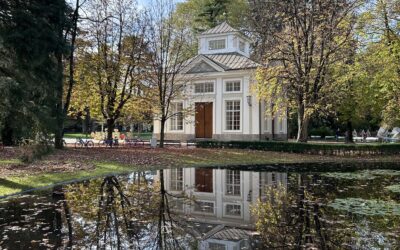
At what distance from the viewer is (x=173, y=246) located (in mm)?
6059

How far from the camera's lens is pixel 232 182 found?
13703 mm

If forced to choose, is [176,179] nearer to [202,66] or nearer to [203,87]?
[203,87]

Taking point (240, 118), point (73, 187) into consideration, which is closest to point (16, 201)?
point (73, 187)

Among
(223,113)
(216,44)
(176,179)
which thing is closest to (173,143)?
(223,113)

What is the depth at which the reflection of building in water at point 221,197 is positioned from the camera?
6.70 meters

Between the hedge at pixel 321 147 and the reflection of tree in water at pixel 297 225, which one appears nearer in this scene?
the reflection of tree in water at pixel 297 225

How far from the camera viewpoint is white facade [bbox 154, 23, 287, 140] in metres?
30.9

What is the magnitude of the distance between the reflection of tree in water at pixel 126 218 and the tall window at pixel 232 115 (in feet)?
64.9

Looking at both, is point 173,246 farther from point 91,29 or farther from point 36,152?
point 91,29

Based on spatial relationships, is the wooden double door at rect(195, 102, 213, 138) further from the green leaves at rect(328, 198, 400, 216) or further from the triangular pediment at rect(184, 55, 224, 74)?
the green leaves at rect(328, 198, 400, 216)

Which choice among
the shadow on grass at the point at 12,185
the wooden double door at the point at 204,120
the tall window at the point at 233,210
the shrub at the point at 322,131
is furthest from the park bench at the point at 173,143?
the shrub at the point at 322,131

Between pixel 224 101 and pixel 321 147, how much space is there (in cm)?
987

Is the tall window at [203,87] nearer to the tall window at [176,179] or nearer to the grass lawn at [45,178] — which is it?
the tall window at [176,179]

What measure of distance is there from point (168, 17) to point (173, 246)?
22.1m
